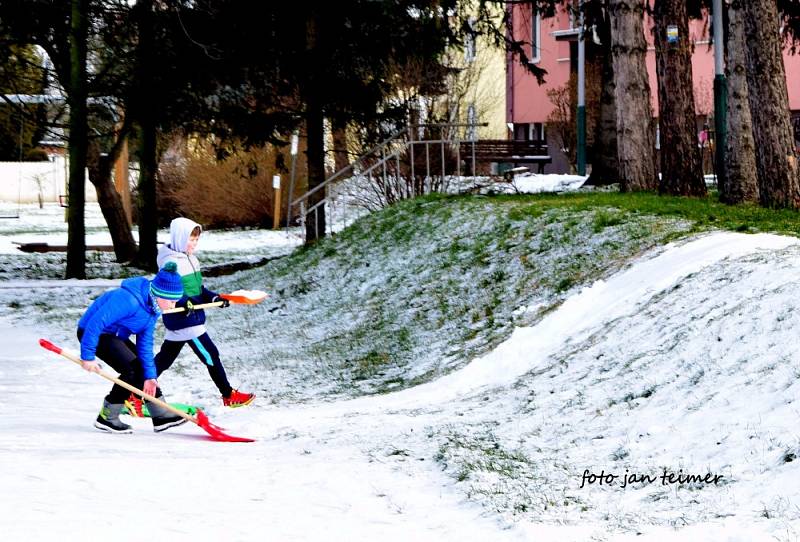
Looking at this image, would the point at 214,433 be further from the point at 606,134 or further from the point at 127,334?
the point at 606,134

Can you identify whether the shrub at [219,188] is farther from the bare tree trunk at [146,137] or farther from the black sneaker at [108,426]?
the black sneaker at [108,426]

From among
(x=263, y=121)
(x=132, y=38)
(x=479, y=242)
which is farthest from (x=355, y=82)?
(x=479, y=242)

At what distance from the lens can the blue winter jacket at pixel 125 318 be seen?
869 cm

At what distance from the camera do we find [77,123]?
74.4 feet

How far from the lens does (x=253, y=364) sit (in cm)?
1364

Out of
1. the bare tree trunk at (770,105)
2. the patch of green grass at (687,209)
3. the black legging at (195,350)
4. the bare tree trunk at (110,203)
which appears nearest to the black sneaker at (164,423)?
the black legging at (195,350)

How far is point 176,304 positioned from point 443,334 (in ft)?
13.5

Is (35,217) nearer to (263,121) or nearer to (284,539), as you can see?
(263,121)

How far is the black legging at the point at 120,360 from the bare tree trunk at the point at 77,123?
45.3 ft

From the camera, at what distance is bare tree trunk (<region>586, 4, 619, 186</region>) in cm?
2455

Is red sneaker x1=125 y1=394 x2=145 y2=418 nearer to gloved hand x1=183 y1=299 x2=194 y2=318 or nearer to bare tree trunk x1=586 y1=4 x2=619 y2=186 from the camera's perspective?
gloved hand x1=183 y1=299 x2=194 y2=318

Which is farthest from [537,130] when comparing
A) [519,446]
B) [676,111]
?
[519,446]

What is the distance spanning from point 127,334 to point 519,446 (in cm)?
288

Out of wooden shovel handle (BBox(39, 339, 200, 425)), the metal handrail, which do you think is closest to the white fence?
the metal handrail
